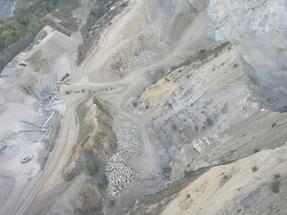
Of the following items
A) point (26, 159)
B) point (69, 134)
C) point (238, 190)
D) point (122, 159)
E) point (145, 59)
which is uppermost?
point (26, 159)

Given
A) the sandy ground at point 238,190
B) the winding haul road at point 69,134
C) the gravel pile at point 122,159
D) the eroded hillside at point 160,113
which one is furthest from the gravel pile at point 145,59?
the sandy ground at point 238,190

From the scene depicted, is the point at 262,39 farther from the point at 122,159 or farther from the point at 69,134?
the point at 69,134

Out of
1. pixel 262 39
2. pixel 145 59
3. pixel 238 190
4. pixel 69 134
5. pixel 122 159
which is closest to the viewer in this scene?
pixel 238 190

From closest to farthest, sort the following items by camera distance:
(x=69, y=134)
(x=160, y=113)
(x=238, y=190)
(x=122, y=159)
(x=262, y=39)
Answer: (x=238, y=190)
(x=122, y=159)
(x=262, y=39)
(x=160, y=113)
(x=69, y=134)

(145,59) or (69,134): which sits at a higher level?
(69,134)

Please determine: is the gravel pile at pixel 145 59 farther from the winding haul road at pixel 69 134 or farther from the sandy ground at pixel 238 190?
the sandy ground at pixel 238 190

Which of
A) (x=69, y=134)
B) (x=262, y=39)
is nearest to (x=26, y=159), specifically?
(x=69, y=134)

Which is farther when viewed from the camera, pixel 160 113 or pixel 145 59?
pixel 145 59

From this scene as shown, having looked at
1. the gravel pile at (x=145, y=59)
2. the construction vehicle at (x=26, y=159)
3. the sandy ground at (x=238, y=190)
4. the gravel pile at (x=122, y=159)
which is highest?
the construction vehicle at (x=26, y=159)
